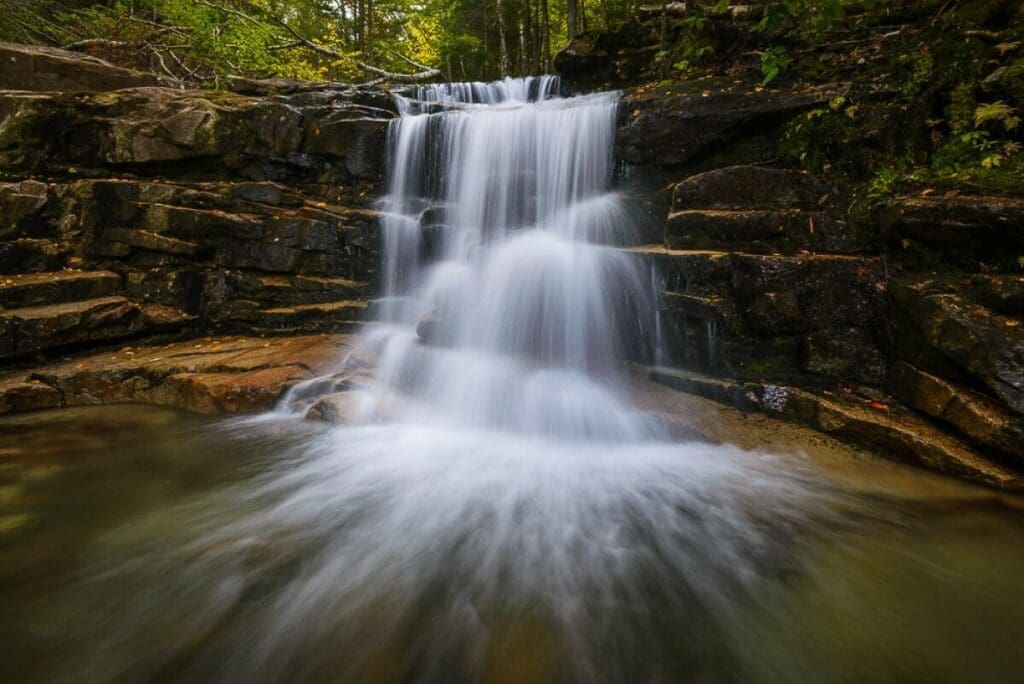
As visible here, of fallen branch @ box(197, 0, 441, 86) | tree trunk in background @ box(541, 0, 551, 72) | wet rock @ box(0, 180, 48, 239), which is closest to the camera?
wet rock @ box(0, 180, 48, 239)

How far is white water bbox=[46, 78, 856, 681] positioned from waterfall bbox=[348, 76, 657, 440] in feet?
0.11

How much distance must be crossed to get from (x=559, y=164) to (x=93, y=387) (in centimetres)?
701

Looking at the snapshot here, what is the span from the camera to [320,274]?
22.4ft

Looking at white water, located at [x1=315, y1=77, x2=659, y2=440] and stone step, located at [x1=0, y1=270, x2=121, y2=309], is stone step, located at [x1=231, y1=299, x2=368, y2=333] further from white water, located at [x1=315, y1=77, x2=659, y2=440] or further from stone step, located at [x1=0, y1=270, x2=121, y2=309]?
stone step, located at [x1=0, y1=270, x2=121, y2=309]

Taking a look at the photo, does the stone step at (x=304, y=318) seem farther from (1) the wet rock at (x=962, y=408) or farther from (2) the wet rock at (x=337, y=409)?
(1) the wet rock at (x=962, y=408)

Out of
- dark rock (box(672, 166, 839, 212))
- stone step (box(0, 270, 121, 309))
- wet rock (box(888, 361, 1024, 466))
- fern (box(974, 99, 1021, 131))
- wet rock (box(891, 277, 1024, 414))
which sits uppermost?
fern (box(974, 99, 1021, 131))

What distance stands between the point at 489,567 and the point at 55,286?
6.78 meters

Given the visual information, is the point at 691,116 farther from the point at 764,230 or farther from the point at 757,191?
the point at 764,230

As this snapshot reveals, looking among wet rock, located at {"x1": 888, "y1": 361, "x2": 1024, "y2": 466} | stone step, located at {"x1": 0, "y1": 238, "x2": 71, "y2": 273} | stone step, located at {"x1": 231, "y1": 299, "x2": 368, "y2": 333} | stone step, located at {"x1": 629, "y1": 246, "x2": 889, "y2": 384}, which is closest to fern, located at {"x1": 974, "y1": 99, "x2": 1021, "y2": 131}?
stone step, located at {"x1": 629, "y1": 246, "x2": 889, "y2": 384}

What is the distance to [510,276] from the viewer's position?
601cm

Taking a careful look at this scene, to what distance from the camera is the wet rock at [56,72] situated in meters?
7.59

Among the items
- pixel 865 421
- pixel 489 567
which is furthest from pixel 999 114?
pixel 489 567

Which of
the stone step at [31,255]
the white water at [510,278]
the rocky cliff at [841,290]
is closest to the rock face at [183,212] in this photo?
the stone step at [31,255]

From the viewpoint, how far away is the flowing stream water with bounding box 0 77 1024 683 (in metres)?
A: 1.98
